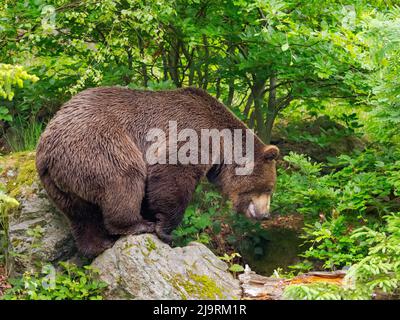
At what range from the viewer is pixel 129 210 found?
7.51 meters

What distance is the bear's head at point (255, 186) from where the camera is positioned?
8.71m

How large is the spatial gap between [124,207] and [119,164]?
18.5 inches

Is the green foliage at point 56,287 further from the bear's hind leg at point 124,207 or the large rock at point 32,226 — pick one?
the bear's hind leg at point 124,207

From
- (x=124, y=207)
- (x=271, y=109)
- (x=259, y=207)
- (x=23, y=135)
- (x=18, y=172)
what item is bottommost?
(x=259, y=207)

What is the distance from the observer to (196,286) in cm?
696

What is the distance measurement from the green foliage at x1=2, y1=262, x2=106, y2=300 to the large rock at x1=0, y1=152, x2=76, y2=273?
29 cm

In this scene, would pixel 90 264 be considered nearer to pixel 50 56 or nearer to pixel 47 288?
pixel 47 288

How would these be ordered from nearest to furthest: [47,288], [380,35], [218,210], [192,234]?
[380,35] → [47,288] → [192,234] → [218,210]

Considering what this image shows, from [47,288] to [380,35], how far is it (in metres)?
4.17

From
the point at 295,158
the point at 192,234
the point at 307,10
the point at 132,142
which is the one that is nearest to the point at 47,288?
the point at 132,142

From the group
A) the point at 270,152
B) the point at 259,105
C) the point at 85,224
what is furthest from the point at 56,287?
the point at 259,105

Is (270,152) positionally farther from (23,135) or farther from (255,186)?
(23,135)

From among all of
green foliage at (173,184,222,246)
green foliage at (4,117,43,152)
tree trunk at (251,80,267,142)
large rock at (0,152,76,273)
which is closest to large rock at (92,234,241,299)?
large rock at (0,152,76,273)

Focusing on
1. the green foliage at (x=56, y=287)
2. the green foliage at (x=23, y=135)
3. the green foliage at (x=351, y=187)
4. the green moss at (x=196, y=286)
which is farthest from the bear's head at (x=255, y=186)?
the green foliage at (x=23, y=135)
